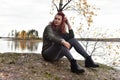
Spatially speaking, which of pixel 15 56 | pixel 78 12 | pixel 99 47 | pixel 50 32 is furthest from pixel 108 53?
pixel 50 32

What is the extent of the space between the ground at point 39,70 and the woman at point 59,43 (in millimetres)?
300

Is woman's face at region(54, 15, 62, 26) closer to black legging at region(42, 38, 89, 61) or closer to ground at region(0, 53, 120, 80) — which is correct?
black legging at region(42, 38, 89, 61)

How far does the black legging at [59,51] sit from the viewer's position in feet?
40.7

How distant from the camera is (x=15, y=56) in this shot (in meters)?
14.6

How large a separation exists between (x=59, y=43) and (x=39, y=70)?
3.72ft

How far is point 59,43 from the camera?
40.5 feet

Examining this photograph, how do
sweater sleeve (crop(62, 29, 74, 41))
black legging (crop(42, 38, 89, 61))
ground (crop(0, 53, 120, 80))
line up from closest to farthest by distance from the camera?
ground (crop(0, 53, 120, 80)), black legging (crop(42, 38, 89, 61)), sweater sleeve (crop(62, 29, 74, 41))

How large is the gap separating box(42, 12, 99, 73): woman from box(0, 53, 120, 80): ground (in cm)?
30

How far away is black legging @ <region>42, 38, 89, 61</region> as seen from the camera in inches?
488

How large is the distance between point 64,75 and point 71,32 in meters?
1.31

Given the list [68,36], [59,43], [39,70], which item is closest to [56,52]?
[59,43]

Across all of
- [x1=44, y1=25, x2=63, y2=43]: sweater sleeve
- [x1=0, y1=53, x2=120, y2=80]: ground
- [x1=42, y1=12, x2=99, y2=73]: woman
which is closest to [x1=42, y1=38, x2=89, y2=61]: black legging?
[x1=42, y1=12, x2=99, y2=73]: woman

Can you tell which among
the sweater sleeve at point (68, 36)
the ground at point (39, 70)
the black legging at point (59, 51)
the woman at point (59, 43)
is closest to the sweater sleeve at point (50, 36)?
the woman at point (59, 43)

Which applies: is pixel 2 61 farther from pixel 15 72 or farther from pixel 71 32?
pixel 71 32
